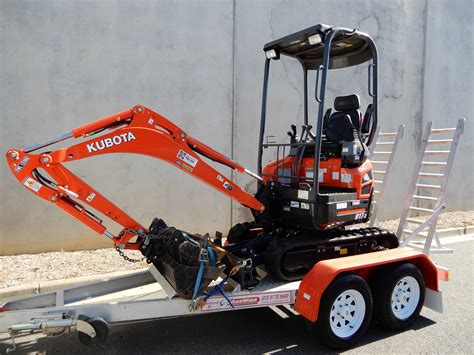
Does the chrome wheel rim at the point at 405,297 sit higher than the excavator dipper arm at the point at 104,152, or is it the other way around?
the excavator dipper arm at the point at 104,152

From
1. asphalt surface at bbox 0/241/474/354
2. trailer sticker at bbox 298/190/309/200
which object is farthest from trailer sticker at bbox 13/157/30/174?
trailer sticker at bbox 298/190/309/200

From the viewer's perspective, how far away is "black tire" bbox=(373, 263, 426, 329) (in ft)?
13.8

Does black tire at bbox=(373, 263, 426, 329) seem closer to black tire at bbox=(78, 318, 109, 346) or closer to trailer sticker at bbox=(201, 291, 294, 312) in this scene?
trailer sticker at bbox=(201, 291, 294, 312)

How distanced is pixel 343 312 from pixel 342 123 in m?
2.07

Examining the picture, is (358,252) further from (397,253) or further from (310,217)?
(310,217)

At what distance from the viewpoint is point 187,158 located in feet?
13.7

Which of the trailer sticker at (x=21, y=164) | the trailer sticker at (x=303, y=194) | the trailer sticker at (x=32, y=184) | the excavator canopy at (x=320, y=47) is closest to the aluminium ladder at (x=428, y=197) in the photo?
the excavator canopy at (x=320, y=47)

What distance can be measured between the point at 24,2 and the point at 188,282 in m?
5.20

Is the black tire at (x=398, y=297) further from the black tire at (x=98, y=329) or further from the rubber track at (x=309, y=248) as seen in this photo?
the black tire at (x=98, y=329)

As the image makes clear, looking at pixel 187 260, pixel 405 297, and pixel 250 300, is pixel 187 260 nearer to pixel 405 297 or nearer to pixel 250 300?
pixel 250 300

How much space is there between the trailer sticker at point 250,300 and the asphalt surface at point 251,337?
1.49 feet

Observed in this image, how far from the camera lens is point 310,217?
4.25m

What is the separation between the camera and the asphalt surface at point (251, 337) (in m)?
3.88

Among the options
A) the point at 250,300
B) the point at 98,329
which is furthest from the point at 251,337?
the point at 98,329
